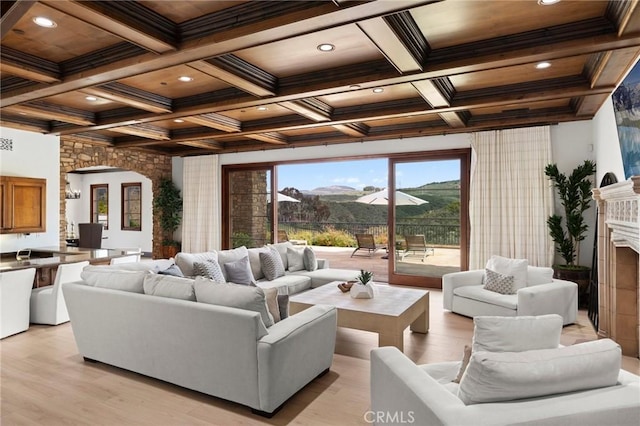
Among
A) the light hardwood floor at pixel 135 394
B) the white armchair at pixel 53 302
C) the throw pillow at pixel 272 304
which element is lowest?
the light hardwood floor at pixel 135 394

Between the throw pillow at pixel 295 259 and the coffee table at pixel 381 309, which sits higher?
the throw pillow at pixel 295 259

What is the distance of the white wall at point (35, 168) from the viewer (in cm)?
595

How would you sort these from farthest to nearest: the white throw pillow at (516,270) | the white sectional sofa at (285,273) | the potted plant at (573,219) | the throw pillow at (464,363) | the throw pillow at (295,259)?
1. the throw pillow at (295,259)
2. the potted plant at (573,219)
3. the white sectional sofa at (285,273)
4. the white throw pillow at (516,270)
5. the throw pillow at (464,363)

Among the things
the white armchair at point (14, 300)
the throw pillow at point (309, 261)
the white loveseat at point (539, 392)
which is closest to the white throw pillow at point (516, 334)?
the white loveseat at point (539, 392)

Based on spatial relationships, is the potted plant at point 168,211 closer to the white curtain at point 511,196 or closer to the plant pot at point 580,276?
the white curtain at point 511,196

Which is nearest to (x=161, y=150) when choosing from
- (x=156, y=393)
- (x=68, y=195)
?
(x=68, y=195)

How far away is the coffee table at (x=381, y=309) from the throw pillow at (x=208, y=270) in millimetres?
1048

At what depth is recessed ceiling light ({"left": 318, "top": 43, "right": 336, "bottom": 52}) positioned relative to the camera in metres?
3.25

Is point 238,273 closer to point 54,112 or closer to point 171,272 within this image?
point 171,272

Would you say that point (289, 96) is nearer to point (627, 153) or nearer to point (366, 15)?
point (366, 15)

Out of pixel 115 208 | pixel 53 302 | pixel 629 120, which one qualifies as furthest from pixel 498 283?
pixel 115 208

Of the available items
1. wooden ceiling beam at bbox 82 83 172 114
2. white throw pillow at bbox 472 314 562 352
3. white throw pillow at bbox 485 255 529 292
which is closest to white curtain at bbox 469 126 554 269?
white throw pillow at bbox 485 255 529 292

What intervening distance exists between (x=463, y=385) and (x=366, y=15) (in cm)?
220

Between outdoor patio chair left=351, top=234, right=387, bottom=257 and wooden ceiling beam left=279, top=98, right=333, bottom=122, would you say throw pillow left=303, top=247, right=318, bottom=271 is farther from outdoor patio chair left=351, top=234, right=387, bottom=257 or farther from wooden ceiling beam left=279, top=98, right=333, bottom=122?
outdoor patio chair left=351, top=234, right=387, bottom=257
